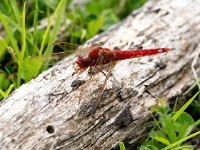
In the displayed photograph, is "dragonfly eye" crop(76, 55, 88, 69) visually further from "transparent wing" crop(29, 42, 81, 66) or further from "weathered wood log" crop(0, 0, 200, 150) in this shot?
"transparent wing" crop(29, 42, 81, 66)

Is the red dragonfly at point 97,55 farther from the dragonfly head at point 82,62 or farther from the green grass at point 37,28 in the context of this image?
the green grass at point 37,28

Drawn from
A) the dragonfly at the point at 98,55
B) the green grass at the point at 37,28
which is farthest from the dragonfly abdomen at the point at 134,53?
the green grass at the point at 37,28

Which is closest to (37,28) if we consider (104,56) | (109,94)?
(104,56)

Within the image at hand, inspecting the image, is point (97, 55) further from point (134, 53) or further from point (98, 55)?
point (134, 53)

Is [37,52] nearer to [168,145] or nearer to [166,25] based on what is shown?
[166,25]

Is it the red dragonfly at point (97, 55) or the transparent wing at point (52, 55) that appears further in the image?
the transparent wing at point (52, 55)
